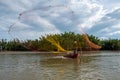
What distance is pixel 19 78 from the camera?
27938mm

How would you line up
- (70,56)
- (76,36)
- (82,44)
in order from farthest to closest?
(76,36)
(82,44)
(70,56)

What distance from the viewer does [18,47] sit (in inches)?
6117

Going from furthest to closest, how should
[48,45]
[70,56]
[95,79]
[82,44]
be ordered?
[82,44] → [48,45] → [70,56] → [95,79]

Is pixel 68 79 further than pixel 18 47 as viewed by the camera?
No

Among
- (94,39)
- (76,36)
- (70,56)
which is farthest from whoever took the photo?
(94,39)

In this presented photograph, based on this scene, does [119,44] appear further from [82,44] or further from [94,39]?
[82,44]

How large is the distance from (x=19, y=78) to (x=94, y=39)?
12521cm

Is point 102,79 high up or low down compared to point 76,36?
down

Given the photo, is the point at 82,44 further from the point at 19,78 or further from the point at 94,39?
the point at 19,78

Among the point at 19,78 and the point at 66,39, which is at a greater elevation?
the point at 66,39

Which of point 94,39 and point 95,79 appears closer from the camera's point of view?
point 95,79

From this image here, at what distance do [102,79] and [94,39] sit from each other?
12536cm

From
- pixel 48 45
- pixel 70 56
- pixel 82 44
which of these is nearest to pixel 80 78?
pixel 70 56

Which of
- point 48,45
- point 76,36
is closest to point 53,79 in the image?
point 48,45
